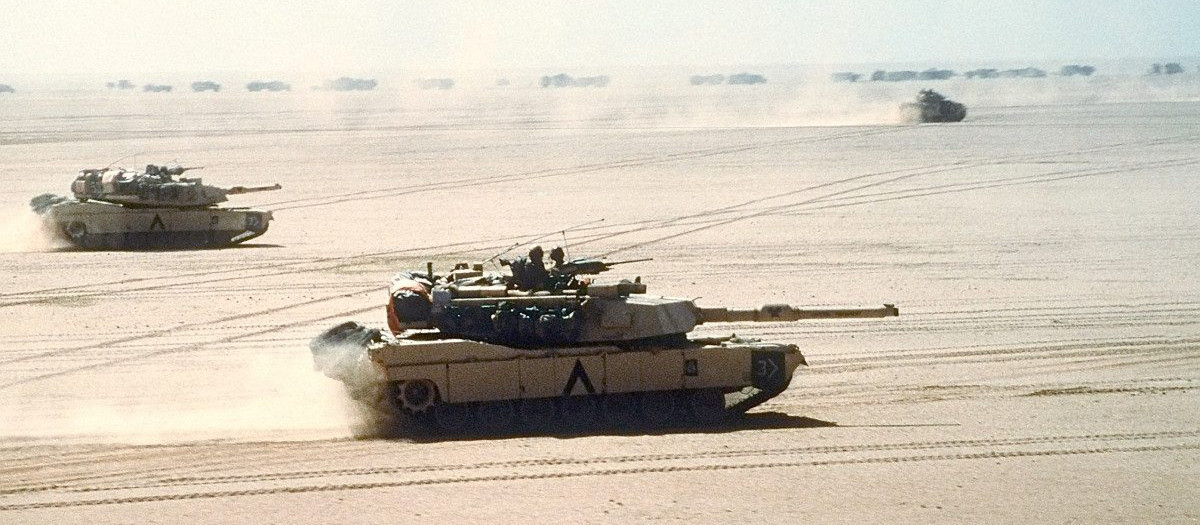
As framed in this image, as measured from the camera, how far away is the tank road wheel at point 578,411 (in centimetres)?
1533

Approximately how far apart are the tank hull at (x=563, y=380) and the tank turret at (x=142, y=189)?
15.5 meters

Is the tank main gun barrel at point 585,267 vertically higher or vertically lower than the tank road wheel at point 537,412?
higher

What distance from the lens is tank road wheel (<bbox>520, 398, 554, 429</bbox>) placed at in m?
15.3

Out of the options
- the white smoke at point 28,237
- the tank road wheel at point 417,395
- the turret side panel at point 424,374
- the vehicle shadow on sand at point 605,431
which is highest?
the white smoke at point 28,237

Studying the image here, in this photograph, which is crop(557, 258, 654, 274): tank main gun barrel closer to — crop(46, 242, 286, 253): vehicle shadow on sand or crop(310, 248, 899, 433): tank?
crop(310, 248, 899, 433): tank

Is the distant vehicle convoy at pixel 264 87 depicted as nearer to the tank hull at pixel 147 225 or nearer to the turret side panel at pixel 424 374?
the tank hull at pixel 147 225

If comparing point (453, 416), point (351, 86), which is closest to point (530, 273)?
point (453, 416)

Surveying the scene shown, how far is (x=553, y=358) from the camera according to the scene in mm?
15156

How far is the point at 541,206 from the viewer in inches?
1430

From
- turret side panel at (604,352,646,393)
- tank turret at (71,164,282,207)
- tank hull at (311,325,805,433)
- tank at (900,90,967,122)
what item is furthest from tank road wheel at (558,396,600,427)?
tank at (900,90,967,122)

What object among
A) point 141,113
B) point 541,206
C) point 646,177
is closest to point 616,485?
point 541,206

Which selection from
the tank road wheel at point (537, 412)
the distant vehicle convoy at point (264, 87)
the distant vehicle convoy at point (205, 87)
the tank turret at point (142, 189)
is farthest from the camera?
the distant vehicle convoy at point (205, 87)

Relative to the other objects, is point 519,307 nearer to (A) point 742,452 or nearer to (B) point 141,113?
(A) point 742,452

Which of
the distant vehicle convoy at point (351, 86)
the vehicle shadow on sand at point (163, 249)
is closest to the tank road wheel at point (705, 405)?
the vehicle shadow on sand at point (163, 249)
